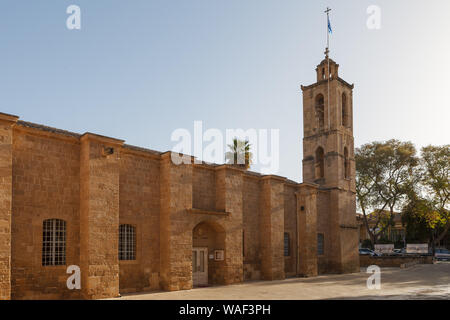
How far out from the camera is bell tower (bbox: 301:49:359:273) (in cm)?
2767

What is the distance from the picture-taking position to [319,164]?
2984cm

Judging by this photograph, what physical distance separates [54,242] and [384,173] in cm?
3790

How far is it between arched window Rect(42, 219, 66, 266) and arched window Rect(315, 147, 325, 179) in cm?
2007

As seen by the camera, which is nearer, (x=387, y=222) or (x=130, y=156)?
(x=130, y=156)

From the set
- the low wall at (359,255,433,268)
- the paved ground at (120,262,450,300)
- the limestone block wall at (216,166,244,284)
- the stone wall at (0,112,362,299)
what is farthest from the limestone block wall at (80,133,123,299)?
the low wall at (359,255,433,268)

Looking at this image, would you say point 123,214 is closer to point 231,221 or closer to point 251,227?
point 231,221

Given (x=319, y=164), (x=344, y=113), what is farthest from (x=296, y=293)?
(x=344, y=113)

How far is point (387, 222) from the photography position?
4619cm

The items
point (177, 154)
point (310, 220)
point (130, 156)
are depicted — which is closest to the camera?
point (130, 156)

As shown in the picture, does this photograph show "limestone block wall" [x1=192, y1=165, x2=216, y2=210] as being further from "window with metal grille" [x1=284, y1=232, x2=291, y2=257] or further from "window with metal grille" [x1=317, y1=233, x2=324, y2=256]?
"window with metal grille" [x1=317, y1=233, x2=324, y2=256]
